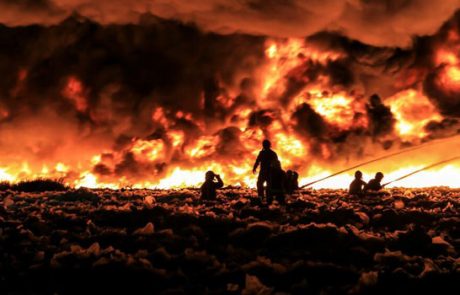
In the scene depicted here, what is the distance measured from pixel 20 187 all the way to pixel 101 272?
23423 mm

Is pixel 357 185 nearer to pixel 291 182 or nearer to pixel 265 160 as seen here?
pixel 291 182

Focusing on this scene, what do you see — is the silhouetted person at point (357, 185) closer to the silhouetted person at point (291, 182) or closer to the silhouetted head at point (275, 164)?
the silhouetted person at point (291, 182)

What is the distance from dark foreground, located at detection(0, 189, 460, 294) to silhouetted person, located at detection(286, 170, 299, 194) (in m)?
A: 9.22

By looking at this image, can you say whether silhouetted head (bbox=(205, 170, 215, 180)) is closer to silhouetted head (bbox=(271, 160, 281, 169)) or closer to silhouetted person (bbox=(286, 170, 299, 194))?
silhouetted head (bbox=(271, 160, 281, 169))

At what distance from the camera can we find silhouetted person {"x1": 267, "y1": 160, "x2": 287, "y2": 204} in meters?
20.2

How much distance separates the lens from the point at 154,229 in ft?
41.7

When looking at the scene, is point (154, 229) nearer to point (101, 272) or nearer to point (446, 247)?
point (101, 272)

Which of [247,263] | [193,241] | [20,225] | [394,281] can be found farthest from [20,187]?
[394,281]

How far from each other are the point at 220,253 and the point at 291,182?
1721cm

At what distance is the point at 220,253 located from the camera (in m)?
10.5

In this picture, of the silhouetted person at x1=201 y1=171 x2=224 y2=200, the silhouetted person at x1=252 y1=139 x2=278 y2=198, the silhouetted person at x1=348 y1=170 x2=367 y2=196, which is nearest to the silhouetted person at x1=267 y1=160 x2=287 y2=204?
the silhouetted person at x1=252 y1=139 x2=278 y2=198

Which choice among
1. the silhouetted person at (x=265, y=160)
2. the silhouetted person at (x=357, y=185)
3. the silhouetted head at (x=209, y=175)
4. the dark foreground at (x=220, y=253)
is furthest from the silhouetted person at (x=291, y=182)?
the dark foreground at (x=220, y=253)

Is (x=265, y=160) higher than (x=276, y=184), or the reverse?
(x=265, y=160)

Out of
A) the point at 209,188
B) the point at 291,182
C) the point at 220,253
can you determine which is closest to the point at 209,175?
the point at 209,188
